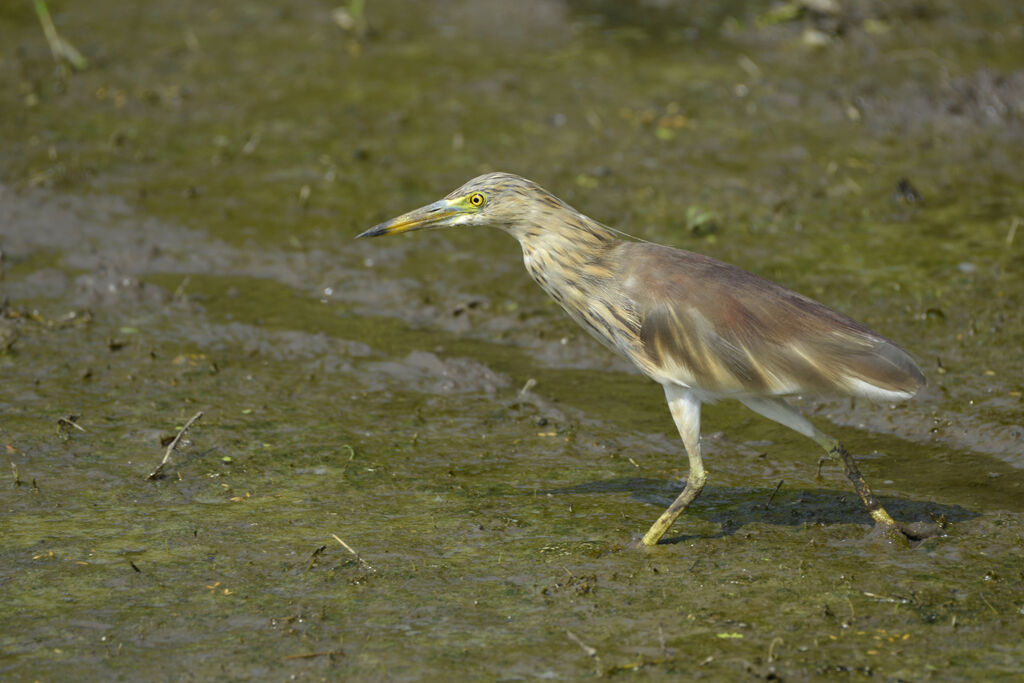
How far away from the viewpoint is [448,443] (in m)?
6.05

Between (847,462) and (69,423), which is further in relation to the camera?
(69,423)

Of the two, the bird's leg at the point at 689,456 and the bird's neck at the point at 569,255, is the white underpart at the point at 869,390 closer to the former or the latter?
the bird's leg at the point at 689,456

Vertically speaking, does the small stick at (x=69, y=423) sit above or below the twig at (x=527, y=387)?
below

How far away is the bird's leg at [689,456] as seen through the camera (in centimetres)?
502

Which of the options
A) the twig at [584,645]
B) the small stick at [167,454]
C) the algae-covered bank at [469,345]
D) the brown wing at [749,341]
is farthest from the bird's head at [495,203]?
the twig at [584,645]

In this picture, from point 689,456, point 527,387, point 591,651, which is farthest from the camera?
point 527,387

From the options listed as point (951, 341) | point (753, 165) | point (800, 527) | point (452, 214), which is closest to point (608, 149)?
point (753, 165)

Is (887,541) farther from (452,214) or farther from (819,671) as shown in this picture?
(452,214)

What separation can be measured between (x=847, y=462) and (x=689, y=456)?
2.10 ft

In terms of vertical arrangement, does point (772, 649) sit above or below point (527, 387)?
above

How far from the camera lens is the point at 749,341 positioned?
488 cm

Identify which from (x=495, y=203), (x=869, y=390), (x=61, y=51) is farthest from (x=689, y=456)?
(x=61, y=51)

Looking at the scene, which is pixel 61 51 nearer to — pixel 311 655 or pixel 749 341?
pixel 749 341

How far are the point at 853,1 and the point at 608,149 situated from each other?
3.26 m
